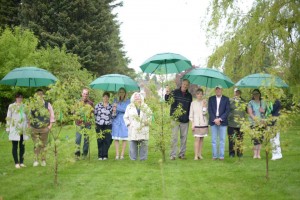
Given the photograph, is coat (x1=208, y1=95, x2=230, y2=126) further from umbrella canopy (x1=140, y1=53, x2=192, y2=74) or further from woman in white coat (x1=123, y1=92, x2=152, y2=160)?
woman in white coat (x1=123, y1=92, x2=152, y2=160)

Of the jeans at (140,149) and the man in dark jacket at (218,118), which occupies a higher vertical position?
the man in dark jacket at (218,118)

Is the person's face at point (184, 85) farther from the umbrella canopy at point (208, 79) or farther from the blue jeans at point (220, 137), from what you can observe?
the blue jeans at point (220, 137)

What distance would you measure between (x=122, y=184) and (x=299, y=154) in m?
5.56

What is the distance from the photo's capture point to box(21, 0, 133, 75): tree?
92.3ft

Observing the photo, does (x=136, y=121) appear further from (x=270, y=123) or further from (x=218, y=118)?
(x=270, y=123)

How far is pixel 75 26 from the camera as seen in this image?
2884 centimetres

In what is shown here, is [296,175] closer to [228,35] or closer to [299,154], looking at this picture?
[299,154]

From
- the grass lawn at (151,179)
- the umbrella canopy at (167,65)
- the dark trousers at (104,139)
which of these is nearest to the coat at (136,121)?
the dark trousers at (104,139)

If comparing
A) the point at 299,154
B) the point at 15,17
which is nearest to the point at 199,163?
the point at 299,154

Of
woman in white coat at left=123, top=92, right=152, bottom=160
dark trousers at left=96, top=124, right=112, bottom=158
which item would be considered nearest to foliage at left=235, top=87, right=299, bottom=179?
woman in white coat at left=123, top=92, right=152, bottom=160

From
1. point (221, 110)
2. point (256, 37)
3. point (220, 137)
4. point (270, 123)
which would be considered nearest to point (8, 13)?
point (256, 37)

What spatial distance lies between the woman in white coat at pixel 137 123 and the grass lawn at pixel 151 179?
0.40m

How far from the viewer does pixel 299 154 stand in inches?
396

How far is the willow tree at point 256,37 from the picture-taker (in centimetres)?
→ 1244
